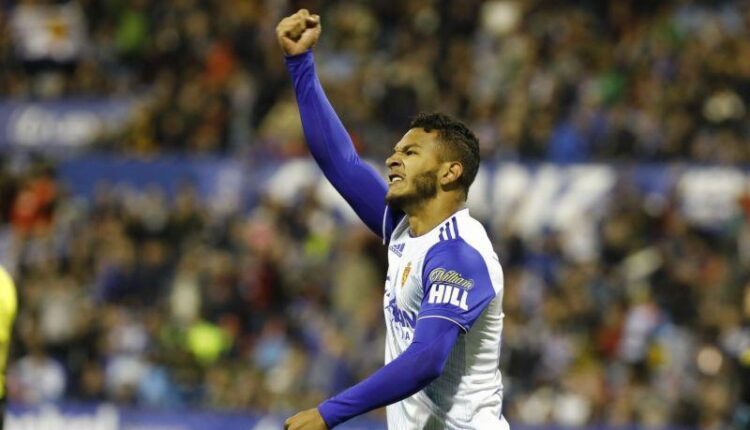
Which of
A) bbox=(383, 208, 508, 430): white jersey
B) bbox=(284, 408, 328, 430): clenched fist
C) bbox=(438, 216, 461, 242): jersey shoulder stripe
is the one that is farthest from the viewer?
bbox=(438, 216, 461, 242): jersey shoulder stripe

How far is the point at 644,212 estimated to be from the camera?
561 inches

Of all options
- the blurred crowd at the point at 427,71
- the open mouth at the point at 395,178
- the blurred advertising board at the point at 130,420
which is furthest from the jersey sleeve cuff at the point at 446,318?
the blurred crowd at the point at 427,71

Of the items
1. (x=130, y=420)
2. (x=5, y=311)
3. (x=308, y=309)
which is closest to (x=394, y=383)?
(x=5, y=311)

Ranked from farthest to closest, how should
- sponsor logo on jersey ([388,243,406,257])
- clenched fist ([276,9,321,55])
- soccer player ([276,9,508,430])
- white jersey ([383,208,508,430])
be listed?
1. clenched fist ([276,9,321,55])
2. sponsor logo on jersey ([388,243,406,257])
3. white jersey ([383,208,508,430])
4. soccer player ([276,9,508,430])

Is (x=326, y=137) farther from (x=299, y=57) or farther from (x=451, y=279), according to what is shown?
(x=451, y=279)

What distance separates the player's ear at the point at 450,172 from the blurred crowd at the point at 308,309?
6745mm

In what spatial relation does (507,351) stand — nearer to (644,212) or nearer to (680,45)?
(644,212)

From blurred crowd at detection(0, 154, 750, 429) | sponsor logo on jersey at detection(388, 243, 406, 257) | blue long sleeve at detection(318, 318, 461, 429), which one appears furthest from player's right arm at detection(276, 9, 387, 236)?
blurred crowd at detection(0, 154, 750, 429)

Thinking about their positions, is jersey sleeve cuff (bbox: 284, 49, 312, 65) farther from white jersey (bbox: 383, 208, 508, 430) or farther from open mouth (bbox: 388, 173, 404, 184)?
white jersey (bbox: 383, 208, 508, 430)

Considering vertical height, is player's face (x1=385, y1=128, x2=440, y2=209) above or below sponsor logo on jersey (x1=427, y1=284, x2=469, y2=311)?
above

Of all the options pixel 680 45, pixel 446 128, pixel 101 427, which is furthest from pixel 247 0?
pixel 446 128

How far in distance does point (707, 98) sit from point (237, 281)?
519 centimetres

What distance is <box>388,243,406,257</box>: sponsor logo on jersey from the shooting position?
18.7 ft

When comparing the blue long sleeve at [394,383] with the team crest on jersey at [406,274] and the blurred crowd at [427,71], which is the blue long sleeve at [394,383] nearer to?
Result: the team crest on jersey at [406,274]
